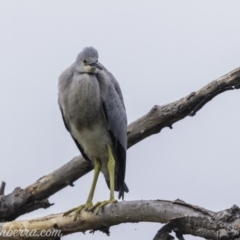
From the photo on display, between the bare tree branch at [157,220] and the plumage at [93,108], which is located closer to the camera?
the bare tree branch at [157,220]

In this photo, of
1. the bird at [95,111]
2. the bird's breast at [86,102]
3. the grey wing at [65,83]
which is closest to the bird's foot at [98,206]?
the bird at [95,111]

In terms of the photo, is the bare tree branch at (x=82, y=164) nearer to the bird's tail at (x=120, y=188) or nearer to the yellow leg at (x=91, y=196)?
the yellow leg at (x=91, y=196)

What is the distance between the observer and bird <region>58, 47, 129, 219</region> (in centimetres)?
716

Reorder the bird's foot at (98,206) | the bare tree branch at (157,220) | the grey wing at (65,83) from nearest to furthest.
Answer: the bare tree branch at (157,220) < the bird's foot at (98,206) < the grey wing at (65,83)

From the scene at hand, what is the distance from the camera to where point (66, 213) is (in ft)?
21.0

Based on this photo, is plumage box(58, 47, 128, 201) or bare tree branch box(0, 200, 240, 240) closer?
bare tree branch box(0, 200, 240, 240)

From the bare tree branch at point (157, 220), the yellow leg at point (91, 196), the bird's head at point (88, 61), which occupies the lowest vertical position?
the bare tree branch at point (157, 220)

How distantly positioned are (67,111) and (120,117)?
52 cm

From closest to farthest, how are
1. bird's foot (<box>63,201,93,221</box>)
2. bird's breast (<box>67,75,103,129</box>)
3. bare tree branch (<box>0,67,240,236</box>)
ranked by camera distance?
bird's foot (<box>63,201,93,221</box>), bare tree branch (<box>0,67,240,236</box>), bird's breast (<box>67,75,103,129</box>)

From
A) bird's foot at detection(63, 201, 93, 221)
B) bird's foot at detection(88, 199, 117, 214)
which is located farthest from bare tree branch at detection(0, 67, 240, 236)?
bird's foot at detection(88, 199, 117, 214)

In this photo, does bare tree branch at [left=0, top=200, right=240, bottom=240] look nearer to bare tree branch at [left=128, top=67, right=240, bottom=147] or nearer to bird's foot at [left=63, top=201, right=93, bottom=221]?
bird's foot at [left=63, top=201, right=93, bottom=221]

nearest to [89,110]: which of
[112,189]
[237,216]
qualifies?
[112,189]

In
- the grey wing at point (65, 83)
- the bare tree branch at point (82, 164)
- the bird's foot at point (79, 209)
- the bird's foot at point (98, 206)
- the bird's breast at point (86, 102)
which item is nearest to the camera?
the bird's foot at point (98, 206)

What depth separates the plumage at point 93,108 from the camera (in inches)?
282
